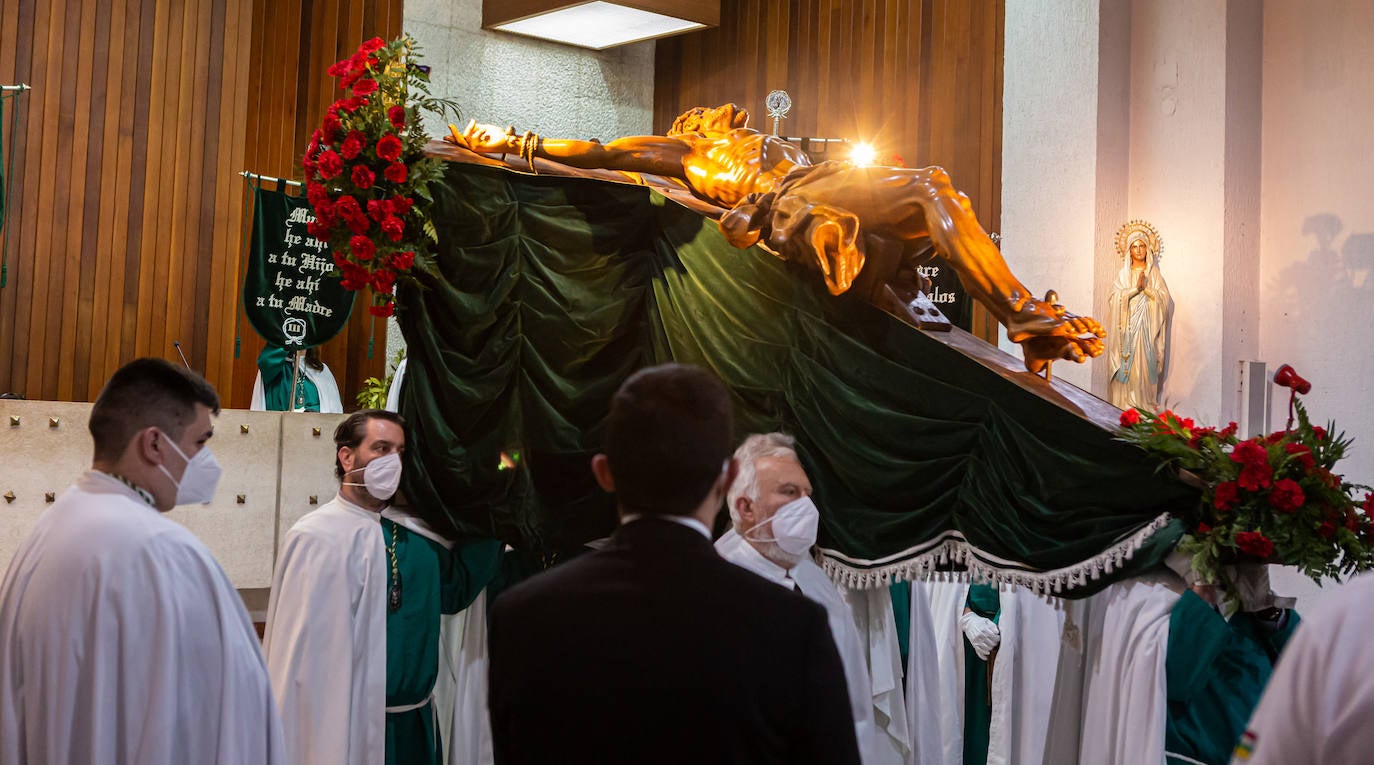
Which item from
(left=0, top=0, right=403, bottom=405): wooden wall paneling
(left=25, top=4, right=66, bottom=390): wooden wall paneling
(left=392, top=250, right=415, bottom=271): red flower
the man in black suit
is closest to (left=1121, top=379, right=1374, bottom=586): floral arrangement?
the man in black suit

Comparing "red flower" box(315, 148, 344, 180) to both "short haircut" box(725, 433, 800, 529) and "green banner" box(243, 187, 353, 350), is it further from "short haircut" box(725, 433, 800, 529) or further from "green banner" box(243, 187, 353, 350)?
"green banner" box(243, 187, 353, 350)

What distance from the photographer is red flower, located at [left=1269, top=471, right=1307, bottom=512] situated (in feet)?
12.8

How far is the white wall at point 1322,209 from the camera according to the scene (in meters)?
8.53

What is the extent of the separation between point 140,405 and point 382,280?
1.87 meters

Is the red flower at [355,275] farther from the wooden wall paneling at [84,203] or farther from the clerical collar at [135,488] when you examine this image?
the wooden wall paneling at [84,203]

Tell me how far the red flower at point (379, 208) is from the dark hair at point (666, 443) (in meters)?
3.21

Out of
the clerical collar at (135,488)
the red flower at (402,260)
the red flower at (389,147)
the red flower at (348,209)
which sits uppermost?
the red flower at (389,147)

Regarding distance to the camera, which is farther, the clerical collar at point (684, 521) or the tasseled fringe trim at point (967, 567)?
the tasseled fringe trim at point (967, 567)

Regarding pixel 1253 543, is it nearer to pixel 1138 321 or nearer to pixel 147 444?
pixel 147 444

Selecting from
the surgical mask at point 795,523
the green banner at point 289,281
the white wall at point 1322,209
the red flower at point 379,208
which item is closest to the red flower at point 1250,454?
the surgical mask at point 795,523

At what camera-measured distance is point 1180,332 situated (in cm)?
910

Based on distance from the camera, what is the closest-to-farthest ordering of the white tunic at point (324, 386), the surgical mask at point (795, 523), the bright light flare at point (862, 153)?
the surgical mask at point (795, 523)
the bright light flare at point (862, 153)
the white tunic at point (324, 386)

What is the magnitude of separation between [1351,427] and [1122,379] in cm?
141

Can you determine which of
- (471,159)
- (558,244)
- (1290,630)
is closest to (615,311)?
(558,244)
